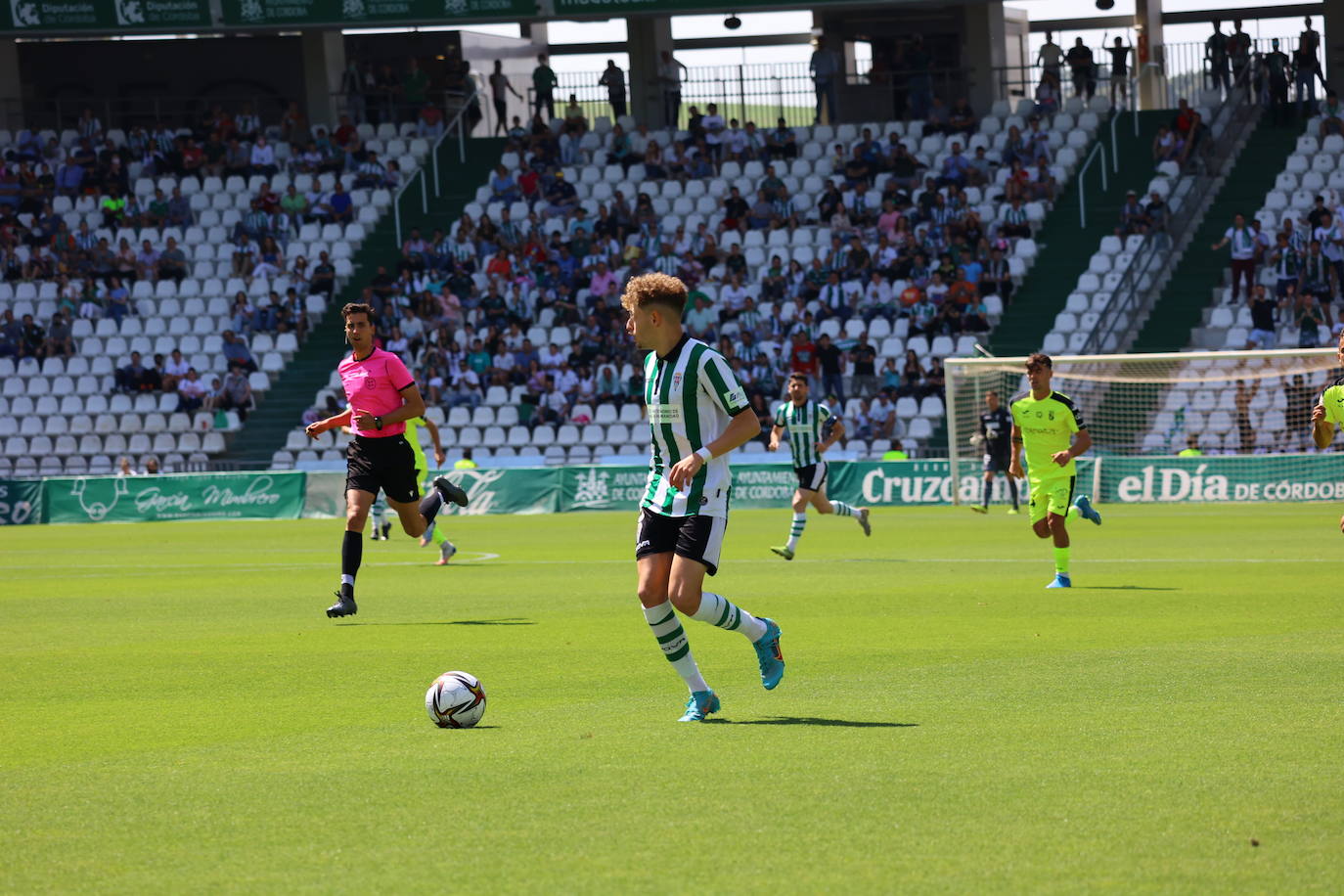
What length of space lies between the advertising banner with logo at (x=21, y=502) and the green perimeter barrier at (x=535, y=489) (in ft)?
0.06

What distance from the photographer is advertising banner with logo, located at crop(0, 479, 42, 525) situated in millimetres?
34906

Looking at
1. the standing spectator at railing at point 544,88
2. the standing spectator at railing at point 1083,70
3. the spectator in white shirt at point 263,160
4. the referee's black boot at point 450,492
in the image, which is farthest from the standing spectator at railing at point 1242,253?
the spectator in white shirt at point 263,160

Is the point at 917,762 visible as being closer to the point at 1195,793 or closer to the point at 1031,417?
the point at 1195,793

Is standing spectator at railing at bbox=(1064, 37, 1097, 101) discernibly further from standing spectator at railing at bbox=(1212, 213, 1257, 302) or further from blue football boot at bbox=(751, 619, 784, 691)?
blue football boot at bbox=(751, 619, 784, 691)

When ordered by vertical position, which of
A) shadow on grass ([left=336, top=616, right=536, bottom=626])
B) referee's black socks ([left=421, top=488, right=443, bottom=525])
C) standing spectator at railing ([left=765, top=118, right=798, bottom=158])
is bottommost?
shadow on grass ([left=336, top=616, right=536, bottom=626])

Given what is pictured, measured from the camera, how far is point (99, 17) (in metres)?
42.8

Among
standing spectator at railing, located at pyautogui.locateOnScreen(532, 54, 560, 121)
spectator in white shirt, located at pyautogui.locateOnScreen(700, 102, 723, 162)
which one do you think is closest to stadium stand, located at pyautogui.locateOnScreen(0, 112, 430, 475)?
standing spectator at railing, located at pyautogui.locateOnScreen(532, 54, 560, 121)

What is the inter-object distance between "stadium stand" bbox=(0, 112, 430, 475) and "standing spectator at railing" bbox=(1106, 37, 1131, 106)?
54.8ft

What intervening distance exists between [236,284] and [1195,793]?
121ft

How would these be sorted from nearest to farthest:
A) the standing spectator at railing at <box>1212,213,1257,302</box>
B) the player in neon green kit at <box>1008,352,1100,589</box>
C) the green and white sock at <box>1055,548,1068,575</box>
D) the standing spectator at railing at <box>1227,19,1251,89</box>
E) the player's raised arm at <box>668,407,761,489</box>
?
the player's raised arm at <box>668,407,761,489</box> → the green and white sock at <box>1055,548,1068,575</box> → the player in neon green kit at <box>1008,352,1100,589</box> → the standing spectator at railing at <box>1212,213,1257,302</box> → the standing spectator at railing at <box>1227,19,1251,89</box>

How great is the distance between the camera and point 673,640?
8570mm

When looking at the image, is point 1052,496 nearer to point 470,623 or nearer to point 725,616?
point 470,623

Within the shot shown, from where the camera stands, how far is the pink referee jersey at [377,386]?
14.5m

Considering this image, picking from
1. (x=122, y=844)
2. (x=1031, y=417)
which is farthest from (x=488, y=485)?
(x=122, y=844)
